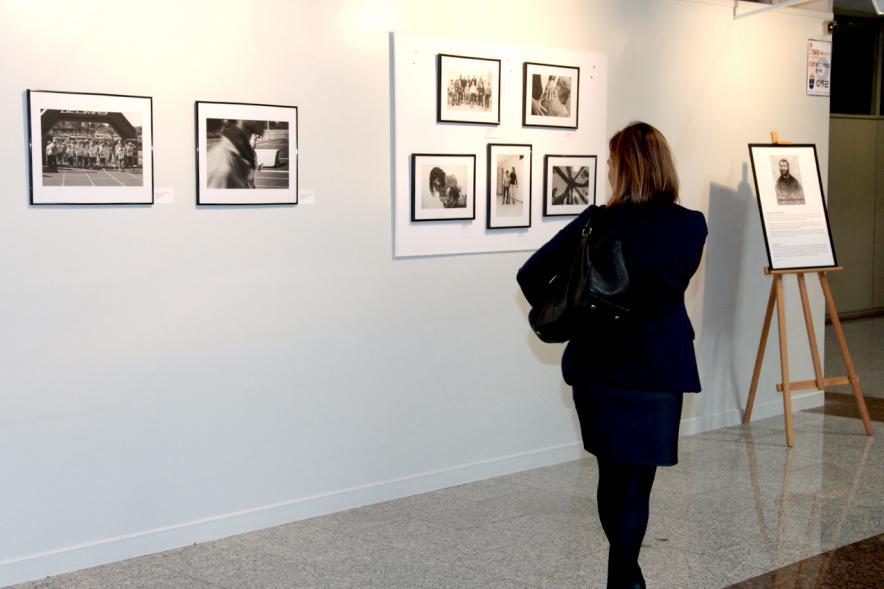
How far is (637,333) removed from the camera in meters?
3.49

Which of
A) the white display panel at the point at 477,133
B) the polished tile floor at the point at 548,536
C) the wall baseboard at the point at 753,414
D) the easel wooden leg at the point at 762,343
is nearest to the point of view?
the polished tile floor at the point at 548,536

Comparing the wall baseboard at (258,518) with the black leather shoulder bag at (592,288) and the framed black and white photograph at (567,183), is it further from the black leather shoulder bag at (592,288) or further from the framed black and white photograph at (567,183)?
the black leather shoulder bag at (592,288)

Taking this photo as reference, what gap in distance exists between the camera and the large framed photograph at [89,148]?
14.0 ft

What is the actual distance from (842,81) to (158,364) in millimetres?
10245

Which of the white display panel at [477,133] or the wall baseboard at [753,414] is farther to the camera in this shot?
the wall baseboard at [753,414]

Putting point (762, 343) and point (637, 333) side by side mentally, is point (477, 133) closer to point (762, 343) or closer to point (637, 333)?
point (637, 333)

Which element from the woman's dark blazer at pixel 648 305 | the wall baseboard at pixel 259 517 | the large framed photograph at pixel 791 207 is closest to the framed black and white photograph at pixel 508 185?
the wall baseboard at pixel 259 517

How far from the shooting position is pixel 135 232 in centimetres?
455

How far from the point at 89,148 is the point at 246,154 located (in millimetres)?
750

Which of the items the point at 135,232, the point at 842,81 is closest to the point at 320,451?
the point at 135,232

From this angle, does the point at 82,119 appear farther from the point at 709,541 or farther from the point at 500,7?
the point at 709,541

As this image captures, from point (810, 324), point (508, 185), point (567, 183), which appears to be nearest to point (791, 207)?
point (810, 324)

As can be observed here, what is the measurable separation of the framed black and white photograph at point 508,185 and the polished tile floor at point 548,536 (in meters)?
1.51

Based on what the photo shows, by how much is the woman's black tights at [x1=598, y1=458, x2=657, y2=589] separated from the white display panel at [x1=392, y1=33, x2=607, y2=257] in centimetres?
218
